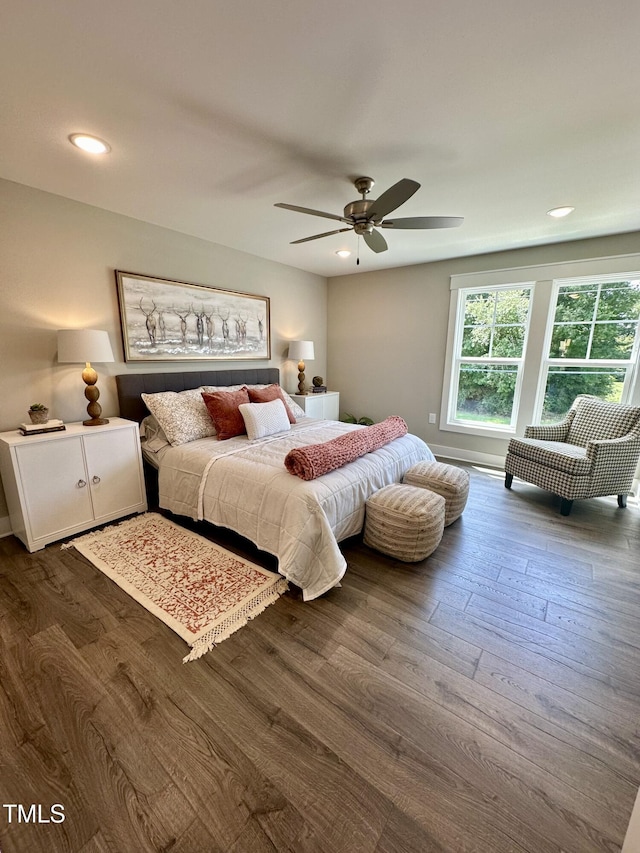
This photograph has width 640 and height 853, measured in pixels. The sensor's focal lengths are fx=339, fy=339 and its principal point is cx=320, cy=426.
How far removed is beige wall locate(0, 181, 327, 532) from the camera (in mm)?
2414

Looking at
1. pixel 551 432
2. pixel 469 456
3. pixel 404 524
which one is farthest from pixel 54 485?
pixel 551 432

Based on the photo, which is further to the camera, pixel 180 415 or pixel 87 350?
pixel 180 415

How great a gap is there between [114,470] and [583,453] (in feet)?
13.3

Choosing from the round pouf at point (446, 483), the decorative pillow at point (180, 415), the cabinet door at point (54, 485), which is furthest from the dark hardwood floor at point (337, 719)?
the decorative pillow at point (180, 415)

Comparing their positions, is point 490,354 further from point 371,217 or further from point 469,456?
point 371,217

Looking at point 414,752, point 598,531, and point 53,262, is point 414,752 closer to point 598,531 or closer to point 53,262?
point 598,531

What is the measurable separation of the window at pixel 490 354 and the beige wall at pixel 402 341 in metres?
0.22

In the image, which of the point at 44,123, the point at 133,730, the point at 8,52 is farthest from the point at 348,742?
the point at 44,123

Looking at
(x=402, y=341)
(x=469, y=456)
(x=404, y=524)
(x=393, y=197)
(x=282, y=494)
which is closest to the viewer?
(x=393, y=197)

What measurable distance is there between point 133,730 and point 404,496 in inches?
72.5

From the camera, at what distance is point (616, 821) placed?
1.04 m

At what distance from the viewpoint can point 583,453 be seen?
121 inches

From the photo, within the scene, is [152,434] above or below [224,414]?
below

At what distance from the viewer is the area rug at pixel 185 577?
1.78 meters
